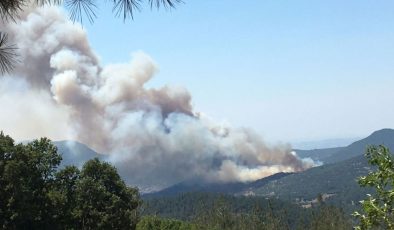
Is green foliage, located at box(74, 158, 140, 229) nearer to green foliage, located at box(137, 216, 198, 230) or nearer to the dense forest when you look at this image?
the dense forest

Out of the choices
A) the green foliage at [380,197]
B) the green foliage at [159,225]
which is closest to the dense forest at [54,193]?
the green foliage at [159,225]

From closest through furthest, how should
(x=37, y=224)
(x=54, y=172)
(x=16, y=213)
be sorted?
1. (x=16, y=213)
2. (x=37, y=224)
3. (x=54, y=172)

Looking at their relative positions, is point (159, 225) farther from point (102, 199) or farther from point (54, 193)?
point (54, 193)

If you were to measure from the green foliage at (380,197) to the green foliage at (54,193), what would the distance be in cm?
3845

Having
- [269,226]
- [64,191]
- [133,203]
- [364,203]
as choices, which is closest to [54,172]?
[64,191]

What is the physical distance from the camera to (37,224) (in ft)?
154

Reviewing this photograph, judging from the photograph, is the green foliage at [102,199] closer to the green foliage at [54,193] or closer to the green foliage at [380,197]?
the green foliage at [54,193]

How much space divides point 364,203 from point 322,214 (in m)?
115

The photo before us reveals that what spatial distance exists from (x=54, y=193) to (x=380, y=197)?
4269 centimetres

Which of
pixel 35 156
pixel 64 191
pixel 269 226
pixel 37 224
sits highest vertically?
pixel 35 156

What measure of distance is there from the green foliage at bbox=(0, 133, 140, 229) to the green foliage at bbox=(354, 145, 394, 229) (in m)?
38.5

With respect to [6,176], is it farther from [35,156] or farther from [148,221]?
[148,221]

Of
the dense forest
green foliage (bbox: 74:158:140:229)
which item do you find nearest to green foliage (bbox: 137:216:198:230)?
green foliage (bbox: 74:158:140:229)

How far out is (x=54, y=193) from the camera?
158 feet
